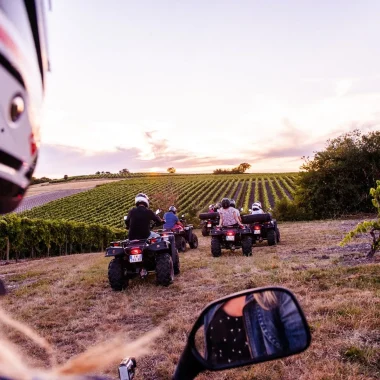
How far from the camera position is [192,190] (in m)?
52.4

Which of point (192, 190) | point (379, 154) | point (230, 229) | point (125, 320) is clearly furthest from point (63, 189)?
point (125, 320)

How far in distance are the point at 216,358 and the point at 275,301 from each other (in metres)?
0.18

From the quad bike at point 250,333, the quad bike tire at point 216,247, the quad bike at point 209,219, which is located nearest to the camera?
the quad bike at point 250,333

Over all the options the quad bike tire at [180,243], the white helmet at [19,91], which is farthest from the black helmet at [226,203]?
the white helmet at [19,91]

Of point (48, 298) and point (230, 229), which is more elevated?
point (230, 229)

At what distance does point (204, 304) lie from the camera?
530 centimetres

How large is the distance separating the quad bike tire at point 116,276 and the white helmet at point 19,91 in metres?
6.21

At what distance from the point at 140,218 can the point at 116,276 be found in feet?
Answer: 3.43

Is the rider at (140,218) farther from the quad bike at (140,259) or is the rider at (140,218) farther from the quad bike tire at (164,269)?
the quad bike tire at (164,269)

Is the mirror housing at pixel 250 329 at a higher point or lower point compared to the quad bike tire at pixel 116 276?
higher

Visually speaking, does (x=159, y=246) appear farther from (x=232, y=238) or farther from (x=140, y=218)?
(x=232, y=238)

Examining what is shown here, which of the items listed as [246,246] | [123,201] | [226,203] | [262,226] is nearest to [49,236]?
[262,226]

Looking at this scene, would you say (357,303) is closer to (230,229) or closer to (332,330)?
(332,330)

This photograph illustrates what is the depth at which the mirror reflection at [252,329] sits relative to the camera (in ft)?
2.89
